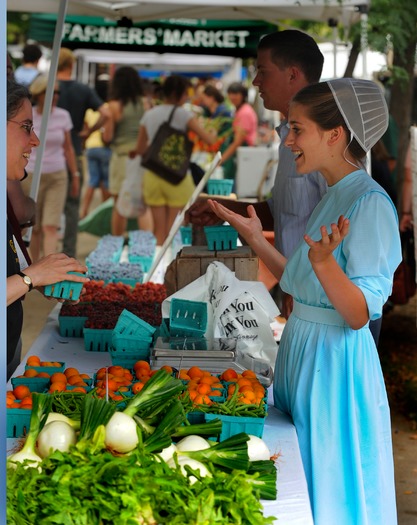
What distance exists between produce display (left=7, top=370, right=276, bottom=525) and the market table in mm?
79

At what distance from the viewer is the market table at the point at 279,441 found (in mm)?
2393

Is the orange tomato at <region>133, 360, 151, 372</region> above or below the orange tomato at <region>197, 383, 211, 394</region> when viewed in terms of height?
below

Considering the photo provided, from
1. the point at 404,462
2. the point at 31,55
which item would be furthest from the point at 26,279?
the point at 31,55

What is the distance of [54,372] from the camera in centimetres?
332

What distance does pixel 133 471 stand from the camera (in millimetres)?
2066

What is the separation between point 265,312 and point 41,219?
20.0 feet

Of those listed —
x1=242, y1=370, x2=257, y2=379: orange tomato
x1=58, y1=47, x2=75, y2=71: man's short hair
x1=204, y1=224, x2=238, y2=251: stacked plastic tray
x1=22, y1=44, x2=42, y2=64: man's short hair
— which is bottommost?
x1=242, y1=370, x2=257, y2=379: orange tomato

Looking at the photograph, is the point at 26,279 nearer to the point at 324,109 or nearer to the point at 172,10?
the point at 324,109

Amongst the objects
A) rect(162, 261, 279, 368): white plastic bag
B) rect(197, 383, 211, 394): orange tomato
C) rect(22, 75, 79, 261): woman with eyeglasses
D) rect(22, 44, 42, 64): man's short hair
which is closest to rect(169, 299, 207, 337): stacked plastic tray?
rect(162, 261, 279, 368): white plastic bag

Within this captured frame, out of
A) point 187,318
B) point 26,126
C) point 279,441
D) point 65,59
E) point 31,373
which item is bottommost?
point 279,441

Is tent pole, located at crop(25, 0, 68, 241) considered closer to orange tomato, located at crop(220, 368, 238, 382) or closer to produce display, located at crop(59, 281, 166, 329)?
produce display, located at crop(59, 281, 166, 329)

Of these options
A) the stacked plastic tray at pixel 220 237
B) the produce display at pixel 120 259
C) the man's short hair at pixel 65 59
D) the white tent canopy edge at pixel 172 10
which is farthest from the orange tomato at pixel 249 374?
the man's short hair at pixel 65 59

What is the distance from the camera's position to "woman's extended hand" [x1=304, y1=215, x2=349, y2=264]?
2.67 meters

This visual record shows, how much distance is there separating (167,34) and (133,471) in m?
9.20
